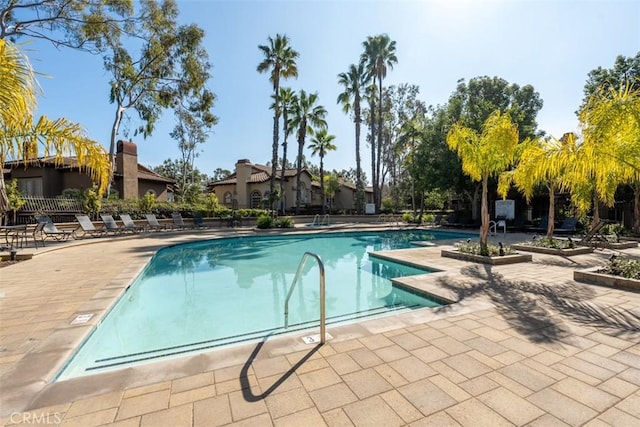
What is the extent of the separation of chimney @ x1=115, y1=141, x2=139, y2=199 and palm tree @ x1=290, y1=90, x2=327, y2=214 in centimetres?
1194

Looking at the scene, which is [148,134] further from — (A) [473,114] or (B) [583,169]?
(B) [583,169]

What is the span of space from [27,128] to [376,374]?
6.36 metres

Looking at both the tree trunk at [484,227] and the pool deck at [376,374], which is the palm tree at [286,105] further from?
the pool deck at [376,374]

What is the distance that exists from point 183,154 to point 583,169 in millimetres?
34647

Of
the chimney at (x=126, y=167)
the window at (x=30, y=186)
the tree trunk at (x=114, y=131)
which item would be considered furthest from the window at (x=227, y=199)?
the window at (x=30, y=186)

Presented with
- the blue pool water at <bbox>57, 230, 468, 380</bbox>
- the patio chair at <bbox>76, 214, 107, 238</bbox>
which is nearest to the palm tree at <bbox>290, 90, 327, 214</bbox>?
the patio chair at <bbox>76, 214, 107, 238</bbox>

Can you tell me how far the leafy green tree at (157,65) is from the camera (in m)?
19.0

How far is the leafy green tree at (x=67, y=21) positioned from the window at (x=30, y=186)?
26.7 feet

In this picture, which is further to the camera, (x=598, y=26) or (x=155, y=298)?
(x=598, y=26)

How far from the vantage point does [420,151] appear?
19453 mm

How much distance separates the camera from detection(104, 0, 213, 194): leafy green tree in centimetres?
1903

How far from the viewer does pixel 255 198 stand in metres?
30.0

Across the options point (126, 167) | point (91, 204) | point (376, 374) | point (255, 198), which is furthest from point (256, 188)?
point (376, 374)

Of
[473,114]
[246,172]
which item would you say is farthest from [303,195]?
[473,114]
